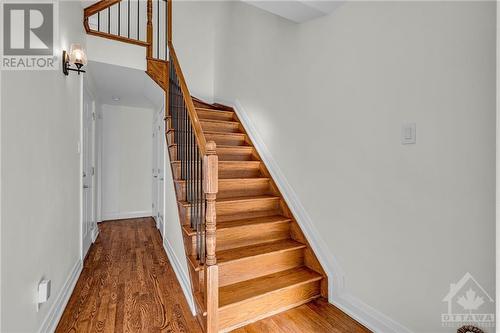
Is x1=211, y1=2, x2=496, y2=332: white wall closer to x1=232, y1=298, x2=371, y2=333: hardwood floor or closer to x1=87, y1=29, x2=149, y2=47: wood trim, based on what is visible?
x1=232, y1=298, x2=371, y2=333: hardwood floor

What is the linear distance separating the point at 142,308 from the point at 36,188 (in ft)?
3.79

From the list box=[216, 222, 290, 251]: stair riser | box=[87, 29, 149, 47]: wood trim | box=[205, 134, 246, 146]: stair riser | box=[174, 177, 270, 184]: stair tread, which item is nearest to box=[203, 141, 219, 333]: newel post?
box=[216, 222, 290, 251]: stair riser

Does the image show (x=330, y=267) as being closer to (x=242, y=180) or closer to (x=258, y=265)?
(x=258, y=265)

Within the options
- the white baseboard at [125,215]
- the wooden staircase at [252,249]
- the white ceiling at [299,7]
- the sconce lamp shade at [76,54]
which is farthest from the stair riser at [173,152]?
the white baseboard at [125,215]

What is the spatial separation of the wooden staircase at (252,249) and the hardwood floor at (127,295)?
31 centimetres

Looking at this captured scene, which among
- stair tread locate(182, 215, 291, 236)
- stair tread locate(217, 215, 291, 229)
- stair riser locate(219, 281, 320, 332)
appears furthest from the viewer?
stair tread locate(217, 215, 291, 229)

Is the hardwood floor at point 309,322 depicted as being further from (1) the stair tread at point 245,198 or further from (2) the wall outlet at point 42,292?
(2) the wall outlet at point 42,292

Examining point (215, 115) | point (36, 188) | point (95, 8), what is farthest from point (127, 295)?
point (95, 8)

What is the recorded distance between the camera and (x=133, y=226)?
4641mm

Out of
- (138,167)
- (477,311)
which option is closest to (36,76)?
(477,311)

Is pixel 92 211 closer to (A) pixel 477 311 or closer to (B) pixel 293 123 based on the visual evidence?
(B) pixel 293 123

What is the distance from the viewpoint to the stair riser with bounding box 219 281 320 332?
1814 millimetres

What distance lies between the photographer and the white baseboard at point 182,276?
210cm

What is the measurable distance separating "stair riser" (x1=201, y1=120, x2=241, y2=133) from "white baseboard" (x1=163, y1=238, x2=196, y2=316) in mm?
1488
